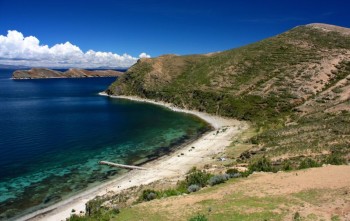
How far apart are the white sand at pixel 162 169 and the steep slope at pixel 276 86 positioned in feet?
24.5

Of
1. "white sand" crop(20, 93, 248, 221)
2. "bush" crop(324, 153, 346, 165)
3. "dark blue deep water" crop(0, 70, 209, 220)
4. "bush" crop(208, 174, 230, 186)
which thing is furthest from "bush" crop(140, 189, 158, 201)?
"bush" crop(324, 153, 346, 165)

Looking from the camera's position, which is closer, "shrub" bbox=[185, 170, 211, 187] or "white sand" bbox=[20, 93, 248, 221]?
"shrub" bbox=[185, 170, 211, 187]

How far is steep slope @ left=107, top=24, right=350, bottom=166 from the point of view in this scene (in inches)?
2056

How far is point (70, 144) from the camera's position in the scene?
225ft

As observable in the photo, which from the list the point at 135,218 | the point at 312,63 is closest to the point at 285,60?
the point at 312,63

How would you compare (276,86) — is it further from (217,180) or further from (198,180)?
(217,180)

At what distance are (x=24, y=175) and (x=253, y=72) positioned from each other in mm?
94043

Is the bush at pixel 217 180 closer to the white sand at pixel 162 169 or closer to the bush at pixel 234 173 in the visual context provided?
the bush at pixel 234 173

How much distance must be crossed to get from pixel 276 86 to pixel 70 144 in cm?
6776

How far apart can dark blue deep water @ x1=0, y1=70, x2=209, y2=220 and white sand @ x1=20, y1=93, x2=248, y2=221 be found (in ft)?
7.60

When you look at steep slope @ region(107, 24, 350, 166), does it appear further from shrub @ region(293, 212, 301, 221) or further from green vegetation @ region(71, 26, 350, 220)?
shrub @ region(293, 212, 301, 221)

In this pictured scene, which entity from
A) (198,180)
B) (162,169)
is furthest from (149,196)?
(162,169)

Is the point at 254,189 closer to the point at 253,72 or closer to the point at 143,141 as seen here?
the point at 143,141

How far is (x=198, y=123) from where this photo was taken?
92.5 metres
